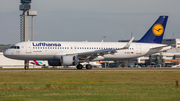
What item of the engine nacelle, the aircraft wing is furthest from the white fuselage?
the engine nacelle

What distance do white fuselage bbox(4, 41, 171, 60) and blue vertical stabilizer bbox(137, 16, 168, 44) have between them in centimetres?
216

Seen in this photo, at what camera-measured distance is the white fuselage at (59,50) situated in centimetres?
4675

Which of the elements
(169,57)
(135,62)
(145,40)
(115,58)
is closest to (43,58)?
(115,58)

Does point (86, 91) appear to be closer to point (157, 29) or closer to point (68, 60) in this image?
point (68, 60)

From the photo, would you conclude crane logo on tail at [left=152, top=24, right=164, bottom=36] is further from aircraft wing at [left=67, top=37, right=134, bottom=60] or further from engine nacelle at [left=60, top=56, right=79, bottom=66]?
engine nacelle at [left=60, top=56, right=79, bottom=66]

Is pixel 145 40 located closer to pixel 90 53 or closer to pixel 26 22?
pixel 90 53

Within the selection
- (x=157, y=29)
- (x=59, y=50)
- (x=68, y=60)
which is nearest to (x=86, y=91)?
(x=68, y=60)

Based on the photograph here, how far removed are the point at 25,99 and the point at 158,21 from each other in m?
43.4

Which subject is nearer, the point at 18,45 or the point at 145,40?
the point at 18,45

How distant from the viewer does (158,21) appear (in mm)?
55031

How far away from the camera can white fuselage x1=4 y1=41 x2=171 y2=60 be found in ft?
153

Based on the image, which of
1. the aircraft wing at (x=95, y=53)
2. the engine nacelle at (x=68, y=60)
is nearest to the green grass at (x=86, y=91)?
the engine nacelle at (x=68, y=60)

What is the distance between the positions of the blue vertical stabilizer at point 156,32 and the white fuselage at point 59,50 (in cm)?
216

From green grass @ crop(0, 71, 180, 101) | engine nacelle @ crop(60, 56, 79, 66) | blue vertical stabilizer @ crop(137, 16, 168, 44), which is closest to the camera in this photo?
green grass @ crop(0, 71, 180, 101)
